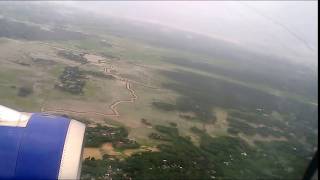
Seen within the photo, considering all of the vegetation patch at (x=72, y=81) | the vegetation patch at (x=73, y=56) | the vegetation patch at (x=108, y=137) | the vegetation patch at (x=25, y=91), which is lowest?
the vegetation patch at (x=108, y=137)

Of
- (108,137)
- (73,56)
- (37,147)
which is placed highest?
(37,147)

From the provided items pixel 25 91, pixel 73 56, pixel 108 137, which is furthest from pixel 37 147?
pixel 73 56

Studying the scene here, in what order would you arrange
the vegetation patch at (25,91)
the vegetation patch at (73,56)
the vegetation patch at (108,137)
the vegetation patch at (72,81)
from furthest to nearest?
the vegetation patch at (73,56) → the vegetation patch at (72,81) → the vegetation patch at (25,91) → the vegetation patch at (108,137)

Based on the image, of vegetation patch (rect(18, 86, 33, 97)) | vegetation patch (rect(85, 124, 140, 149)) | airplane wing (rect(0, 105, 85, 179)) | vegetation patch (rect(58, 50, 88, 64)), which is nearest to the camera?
A: airplane wing (rect(0, 105, 85, 179))

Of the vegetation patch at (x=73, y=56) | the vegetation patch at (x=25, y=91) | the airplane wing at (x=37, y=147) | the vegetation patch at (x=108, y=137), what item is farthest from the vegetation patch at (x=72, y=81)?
the airplane wing at (x=37, y=147)

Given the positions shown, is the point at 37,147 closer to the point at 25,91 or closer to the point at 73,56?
the point at 25,91

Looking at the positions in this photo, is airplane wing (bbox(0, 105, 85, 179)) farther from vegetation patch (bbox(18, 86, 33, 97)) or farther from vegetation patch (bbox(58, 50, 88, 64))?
vegetation patch (bbox(58, 50, 88, 64))

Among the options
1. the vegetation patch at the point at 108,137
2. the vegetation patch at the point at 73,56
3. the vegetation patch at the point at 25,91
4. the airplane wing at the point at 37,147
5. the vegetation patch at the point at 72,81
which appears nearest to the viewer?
the airplane wing at the point at 37,147

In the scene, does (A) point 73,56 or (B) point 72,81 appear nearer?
(A) point 73,56

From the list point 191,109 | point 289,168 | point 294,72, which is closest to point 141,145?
point 289,168

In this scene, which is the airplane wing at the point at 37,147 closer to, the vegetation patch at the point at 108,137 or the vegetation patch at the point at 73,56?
the vegetation patch at the point at 108,137

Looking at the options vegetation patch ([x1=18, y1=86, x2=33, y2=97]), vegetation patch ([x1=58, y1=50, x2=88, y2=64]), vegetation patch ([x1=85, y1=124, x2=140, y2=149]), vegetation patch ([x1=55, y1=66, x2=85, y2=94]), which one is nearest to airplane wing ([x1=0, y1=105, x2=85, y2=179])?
vegetation patch ([x1=85, y1=124, x2=140, y2=149])

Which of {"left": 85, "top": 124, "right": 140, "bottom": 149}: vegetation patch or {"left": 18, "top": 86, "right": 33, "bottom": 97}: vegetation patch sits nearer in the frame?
{"left": 85, "top": 124, "right": 140, "bottom": 149}: vegetation patch
